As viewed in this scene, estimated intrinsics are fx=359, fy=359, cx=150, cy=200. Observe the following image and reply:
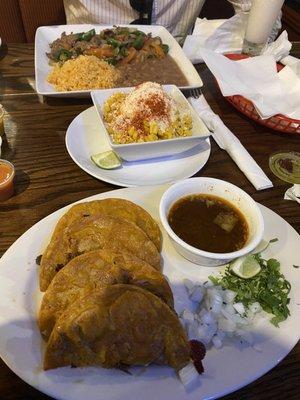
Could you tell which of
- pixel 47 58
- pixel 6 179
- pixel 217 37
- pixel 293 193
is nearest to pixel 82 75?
pixel 47 58

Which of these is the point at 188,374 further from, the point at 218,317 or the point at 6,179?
the point at 6,179

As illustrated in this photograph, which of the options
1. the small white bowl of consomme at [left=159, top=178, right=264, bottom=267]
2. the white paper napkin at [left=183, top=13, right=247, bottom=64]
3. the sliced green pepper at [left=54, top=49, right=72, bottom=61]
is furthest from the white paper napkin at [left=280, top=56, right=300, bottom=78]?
the sliced green pepper at [left=54, top=49, right=72, bottom=61]

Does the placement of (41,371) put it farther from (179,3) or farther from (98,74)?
(179,3)

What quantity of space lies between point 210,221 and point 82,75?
1593 millimetres

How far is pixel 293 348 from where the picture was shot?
1463mm

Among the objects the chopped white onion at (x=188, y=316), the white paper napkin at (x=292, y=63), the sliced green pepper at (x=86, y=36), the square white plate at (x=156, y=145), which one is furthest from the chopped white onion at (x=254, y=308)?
the sliced green pepper at (x=86, y=36)

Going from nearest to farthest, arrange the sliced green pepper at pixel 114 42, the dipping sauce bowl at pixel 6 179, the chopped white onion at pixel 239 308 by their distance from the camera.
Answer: the chopped white onion at pixel 239 308
the dipping sauce bowl at pixel 6 179
the sliced green pepper at pixel 114 42

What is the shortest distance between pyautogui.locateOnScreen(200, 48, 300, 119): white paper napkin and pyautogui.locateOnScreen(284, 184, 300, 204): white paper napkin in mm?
588

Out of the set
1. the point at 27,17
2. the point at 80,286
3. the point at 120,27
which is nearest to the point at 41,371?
the point at 80,286

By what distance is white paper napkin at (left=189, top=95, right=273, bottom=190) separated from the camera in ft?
7.04

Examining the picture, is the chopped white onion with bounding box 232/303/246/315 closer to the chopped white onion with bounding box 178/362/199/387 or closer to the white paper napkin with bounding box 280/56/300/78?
the chopped white onion with bounding box 178/362/199/387

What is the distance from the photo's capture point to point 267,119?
2484 millimetres

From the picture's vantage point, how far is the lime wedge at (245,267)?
1584mm

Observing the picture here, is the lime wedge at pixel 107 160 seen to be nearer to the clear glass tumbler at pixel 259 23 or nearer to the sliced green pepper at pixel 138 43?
the sliced green pepper at pixel 138 43
